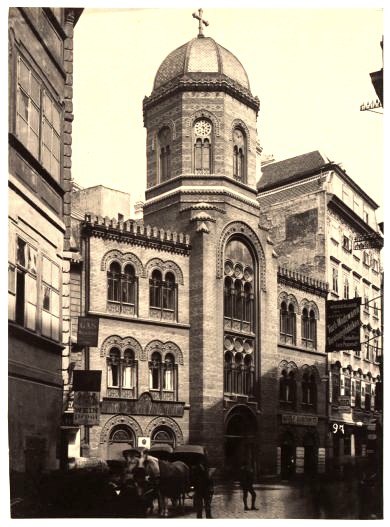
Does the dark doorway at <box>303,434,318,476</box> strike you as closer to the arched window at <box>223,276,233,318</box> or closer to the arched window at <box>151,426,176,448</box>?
the arched window at <box>223,276,233,318</box>

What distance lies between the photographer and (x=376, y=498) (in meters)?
14.3

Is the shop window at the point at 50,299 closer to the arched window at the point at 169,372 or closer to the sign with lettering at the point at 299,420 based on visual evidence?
the arched window at the point at 169,372

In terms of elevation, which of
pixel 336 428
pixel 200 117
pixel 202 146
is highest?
pixel 200 117

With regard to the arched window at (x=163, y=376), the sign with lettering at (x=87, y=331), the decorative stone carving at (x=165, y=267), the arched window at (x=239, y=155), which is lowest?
the arched window at (x=163, y=376)

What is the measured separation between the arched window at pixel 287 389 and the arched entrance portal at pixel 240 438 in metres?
3.40

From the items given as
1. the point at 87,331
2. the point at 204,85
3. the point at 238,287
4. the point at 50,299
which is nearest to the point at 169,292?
the point at 238,287

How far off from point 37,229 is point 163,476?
17.7ft

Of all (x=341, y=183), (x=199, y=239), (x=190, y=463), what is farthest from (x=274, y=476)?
(x=341, y=183)

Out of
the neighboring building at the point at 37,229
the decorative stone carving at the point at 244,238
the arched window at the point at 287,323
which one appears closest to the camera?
the neighboring building at the point at 37,229

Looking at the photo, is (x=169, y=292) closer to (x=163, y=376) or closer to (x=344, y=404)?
(x=163, y=376)

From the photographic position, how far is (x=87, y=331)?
2319cm

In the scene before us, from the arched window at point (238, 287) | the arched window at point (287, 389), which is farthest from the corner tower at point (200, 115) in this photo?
the arched window at point (287, 389)

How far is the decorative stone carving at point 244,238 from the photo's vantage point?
35.6 meters

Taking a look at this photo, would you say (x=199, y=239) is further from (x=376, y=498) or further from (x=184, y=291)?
(x=376, y=498)
